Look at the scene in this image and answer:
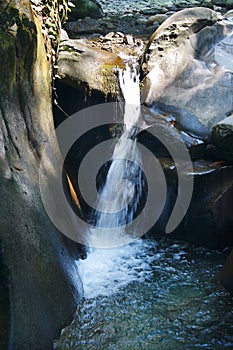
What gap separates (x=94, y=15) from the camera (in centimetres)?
819

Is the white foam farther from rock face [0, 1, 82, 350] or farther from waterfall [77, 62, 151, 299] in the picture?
rock face [0, 1, 82, 350]

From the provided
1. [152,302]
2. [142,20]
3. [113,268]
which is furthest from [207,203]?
[142,20]

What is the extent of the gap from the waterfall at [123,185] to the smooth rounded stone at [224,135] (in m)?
0.97

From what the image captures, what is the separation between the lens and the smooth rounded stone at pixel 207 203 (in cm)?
403

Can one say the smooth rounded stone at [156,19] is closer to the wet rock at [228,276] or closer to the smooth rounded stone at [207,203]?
the smooth rounded stone at [207,203]

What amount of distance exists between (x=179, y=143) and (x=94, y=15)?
503 centimetres

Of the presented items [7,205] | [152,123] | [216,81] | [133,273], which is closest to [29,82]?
[7,205]

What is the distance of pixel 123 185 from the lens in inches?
182

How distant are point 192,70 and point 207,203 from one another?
1.94 meters

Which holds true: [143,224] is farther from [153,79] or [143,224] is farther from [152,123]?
[153,79]

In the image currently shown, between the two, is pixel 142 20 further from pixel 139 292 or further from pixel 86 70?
pixel 139 292

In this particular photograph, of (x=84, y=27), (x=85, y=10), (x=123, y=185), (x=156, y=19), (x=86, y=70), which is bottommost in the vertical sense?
(x=123, y=185)

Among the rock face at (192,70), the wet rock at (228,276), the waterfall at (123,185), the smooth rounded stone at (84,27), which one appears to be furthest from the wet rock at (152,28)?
the wet rock at (228,276)

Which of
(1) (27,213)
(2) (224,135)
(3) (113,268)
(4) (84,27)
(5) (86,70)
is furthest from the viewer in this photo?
(4) (84,27)
